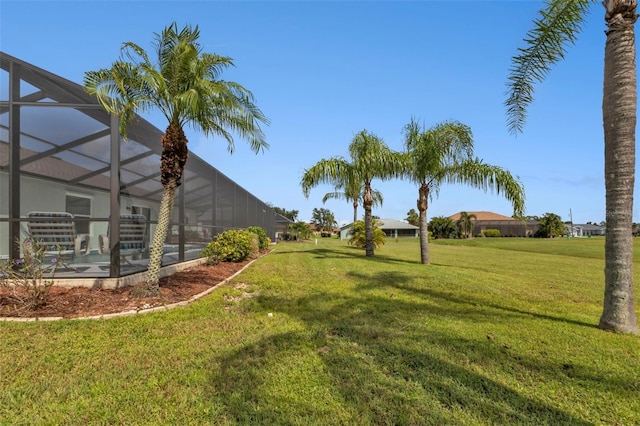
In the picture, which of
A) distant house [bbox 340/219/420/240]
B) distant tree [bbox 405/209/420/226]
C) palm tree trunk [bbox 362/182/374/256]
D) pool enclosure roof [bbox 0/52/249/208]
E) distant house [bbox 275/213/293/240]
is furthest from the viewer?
distant tree [bbox 405/209/420/226]

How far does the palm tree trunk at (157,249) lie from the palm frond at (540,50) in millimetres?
7129

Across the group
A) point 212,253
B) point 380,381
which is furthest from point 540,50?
point 212,253

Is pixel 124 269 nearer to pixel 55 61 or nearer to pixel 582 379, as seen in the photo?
pixel 55 61

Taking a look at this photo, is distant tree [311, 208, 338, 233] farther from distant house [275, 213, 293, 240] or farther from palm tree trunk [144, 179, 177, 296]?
palm tree trunk [144, 179, 177, 296]

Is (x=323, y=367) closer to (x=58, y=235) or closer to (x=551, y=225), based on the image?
(x=58, y=235)

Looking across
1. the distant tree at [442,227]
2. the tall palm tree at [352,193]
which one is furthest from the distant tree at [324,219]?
the tall palm tree at [352,193]

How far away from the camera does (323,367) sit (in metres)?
3.32

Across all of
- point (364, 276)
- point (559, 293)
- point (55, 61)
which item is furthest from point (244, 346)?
point (55, 61)

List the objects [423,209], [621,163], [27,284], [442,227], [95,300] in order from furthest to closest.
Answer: [442,227] → [423,209] → [95,300] → [27,284] → [621,163]

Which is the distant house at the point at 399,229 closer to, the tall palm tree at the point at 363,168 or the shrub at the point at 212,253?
the tall palm tree at the point at 363,168

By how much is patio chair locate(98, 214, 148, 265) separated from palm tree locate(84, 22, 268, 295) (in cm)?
99

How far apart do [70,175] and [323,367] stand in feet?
25.8

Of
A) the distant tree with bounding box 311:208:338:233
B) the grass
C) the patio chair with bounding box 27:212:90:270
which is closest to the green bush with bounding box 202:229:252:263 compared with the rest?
the patio chair with bounding box 27:212:90:270

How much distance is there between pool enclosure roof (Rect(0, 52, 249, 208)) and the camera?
634 cm
